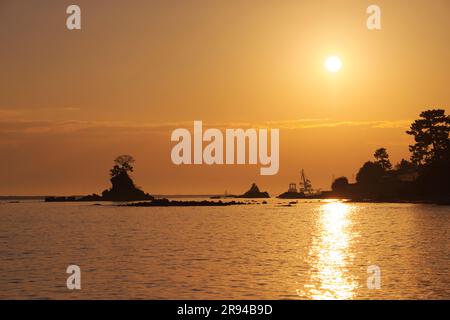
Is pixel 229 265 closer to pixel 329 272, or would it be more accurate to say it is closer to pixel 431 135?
pixel 329 272

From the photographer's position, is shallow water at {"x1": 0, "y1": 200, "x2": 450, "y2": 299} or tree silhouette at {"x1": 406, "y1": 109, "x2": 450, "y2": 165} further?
tree silhouette at {"x1": 406, "y1": 109, "x2": 450, "y2": 165}

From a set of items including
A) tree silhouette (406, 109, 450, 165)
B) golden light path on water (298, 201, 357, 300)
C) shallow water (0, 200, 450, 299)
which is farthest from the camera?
tree silhouette (406, 109, 450, 165)

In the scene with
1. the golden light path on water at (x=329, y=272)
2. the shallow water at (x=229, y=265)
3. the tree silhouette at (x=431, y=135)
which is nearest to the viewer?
the golden light path on water at (x=329, y=272)

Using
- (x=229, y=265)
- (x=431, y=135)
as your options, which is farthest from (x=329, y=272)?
(x=431, y=135)

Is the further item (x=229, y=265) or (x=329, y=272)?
(x=229, y=265)

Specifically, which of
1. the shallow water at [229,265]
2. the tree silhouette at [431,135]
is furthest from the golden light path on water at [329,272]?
the tree silhouette at [431,135]

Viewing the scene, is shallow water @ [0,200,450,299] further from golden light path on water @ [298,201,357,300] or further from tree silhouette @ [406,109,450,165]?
tree silhouette @ [406,109,450,165]

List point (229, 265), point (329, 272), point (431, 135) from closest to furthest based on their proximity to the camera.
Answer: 1. point (329, 272)
2. point (229, 265)
3. point (431, 135)

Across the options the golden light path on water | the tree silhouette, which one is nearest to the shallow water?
the golden light path on water

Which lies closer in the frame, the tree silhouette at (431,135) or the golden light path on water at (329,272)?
the golden light path on water at (329,272)

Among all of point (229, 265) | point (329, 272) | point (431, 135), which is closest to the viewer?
point (329, 272)

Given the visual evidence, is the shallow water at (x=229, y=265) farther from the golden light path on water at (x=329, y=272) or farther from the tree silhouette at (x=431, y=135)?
the tree silhouette at (x=431, y=135)

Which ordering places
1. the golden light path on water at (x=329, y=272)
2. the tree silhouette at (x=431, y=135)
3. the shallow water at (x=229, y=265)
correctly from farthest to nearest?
the tree silhouette at (x=431, y=135) → the shallow water at (x=229, y=265) → the golden light path on water at (x=329, y=272)
